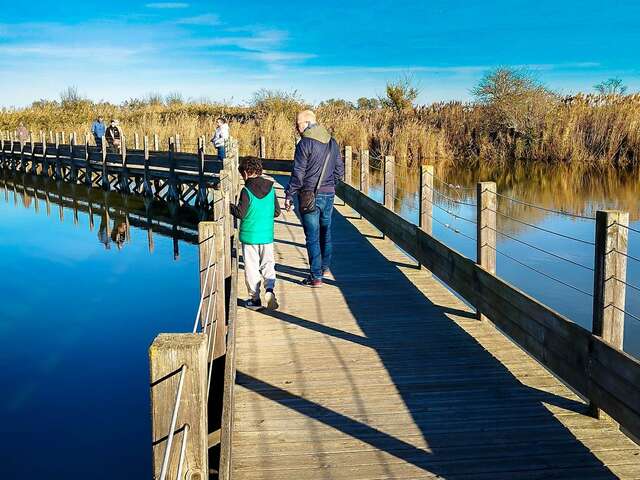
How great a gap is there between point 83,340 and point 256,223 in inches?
190

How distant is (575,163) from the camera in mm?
27250

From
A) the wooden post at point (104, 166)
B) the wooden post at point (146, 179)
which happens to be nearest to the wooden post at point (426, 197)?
A: the wooden post at point (146, 179)

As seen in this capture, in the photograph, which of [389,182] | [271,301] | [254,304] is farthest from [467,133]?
[271,301]

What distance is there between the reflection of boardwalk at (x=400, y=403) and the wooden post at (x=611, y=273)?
0.69m

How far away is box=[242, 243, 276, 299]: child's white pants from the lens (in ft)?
23.1

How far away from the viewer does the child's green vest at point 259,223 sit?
6.90 meters

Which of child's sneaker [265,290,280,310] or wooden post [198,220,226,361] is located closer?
wooden post [198,220,226,361]

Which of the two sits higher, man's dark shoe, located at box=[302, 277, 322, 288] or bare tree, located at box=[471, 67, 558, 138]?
bare tree, located at box=[471, 67, 558, 138]

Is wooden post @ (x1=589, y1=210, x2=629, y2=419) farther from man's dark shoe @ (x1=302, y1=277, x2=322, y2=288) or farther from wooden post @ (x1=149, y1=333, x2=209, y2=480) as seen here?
man's dark shoe @ (x1=302, y1=277, x2=322, y2=288)

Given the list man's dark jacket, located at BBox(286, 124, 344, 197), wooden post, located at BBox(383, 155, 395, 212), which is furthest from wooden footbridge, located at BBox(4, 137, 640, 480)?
wooden post, located at BBox(383, 155, 395, 212)

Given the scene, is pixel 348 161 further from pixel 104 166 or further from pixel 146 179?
pixel 104 166

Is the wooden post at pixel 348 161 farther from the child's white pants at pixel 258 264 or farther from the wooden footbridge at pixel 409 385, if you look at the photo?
the child's white pants at pixel 258 264

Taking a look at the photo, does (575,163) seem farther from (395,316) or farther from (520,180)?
(395,316)

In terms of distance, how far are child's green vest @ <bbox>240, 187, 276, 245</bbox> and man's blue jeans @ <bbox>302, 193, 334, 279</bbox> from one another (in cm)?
74
